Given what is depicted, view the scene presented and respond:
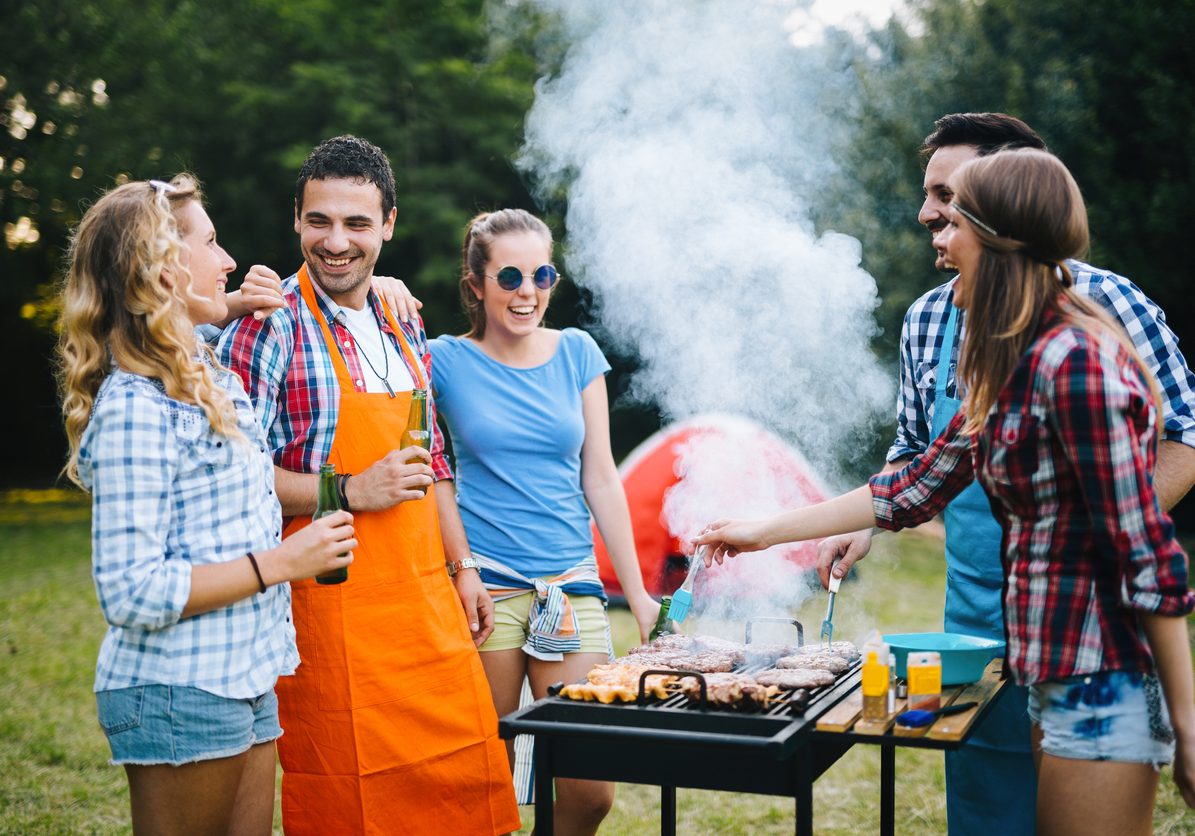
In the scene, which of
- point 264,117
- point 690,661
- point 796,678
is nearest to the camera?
point 796,678

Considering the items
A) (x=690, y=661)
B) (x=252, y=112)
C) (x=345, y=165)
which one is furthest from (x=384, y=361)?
(x=252, y=112)

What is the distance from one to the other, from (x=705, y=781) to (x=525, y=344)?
6.06 ft

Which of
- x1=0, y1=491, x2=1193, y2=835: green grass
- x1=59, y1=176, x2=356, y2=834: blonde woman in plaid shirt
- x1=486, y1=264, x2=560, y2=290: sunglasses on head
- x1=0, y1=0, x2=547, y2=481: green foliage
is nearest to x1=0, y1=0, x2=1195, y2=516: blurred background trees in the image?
x1=0, y1=0, x2=547, y2=481: green foliage

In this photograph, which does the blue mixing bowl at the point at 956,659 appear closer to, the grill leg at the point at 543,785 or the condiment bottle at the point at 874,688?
the condiment bottle at the point at 874,688

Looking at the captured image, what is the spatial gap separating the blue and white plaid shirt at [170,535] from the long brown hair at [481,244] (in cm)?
135

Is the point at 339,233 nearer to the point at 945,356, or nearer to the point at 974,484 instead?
the point at 945,356

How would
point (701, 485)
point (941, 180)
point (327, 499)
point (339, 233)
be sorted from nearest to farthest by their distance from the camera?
point (327, 499) < point (339, 233) < point (941, 180) < point (701, 485)

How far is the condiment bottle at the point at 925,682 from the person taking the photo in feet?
8.73

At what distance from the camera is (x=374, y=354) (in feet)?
11.1

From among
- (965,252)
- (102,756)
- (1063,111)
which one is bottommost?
(102,756)

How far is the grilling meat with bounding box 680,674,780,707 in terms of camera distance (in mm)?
2699

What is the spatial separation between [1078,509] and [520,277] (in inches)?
82.7

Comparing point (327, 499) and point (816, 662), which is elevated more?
point (327, 499)

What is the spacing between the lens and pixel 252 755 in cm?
270
